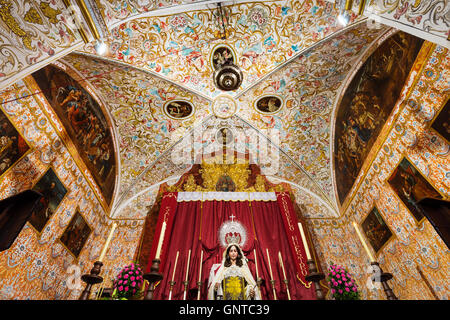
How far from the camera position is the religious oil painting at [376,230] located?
6418 millimetres

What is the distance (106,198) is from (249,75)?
22.8 feet

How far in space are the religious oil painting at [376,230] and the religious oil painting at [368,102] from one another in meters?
1.33

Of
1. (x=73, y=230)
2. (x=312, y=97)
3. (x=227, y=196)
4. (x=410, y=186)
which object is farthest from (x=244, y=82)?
(x=73, y=230)

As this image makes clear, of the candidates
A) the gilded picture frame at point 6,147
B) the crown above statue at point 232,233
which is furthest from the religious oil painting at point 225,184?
the gilded picture frame at point 6,147

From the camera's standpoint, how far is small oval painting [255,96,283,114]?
334 inches

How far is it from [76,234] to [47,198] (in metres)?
1.69

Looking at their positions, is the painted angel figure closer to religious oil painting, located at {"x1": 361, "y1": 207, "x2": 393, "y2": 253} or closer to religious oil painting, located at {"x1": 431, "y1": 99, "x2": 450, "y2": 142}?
religious oil painting, located at {"x1": 361, "y1": 207, "x2": 393, "y2": 253}

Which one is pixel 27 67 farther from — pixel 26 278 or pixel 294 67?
pixel 294 67

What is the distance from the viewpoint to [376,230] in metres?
6.77

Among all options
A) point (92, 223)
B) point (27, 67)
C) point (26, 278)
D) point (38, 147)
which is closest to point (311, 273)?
point (27, 67)

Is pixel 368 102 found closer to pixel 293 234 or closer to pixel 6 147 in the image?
pixel 293 234

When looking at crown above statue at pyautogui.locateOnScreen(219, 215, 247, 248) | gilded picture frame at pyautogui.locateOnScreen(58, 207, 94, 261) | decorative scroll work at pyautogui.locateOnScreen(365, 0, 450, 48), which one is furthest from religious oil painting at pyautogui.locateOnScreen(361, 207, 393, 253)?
gilded picture frame at pyautogui.locateOnScreen(58, 207, 94, 261)

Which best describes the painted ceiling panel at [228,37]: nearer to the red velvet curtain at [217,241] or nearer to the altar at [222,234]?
the altar at [222,234]

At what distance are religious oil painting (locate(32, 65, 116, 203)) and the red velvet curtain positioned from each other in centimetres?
247
